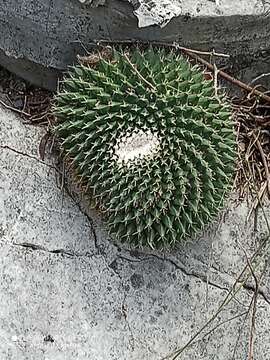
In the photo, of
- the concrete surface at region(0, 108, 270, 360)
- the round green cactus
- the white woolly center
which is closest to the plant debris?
the concrete surface at region(0, 108, 270, 360)

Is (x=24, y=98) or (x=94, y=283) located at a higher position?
(x=24, y=98)

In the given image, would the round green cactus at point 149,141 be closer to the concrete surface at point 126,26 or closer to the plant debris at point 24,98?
the concrete surface at point 126,26

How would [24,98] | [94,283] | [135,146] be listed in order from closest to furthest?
[135,146] → [94,283] → [24,98]

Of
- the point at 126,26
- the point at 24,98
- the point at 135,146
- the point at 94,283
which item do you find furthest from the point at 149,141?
the point at 24,98

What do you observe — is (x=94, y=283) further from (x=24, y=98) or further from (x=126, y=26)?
(x=126, y=26)

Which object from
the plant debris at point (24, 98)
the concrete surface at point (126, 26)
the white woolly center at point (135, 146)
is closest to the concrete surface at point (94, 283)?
the plant debris at point (24, 98)

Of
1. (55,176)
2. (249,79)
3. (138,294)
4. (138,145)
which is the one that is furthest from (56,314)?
(249,79)

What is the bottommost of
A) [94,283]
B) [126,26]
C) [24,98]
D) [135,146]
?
[94,283]

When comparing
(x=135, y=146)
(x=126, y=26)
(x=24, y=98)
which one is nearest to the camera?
(x=135, y=146)

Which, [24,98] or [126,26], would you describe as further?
[24,98]
